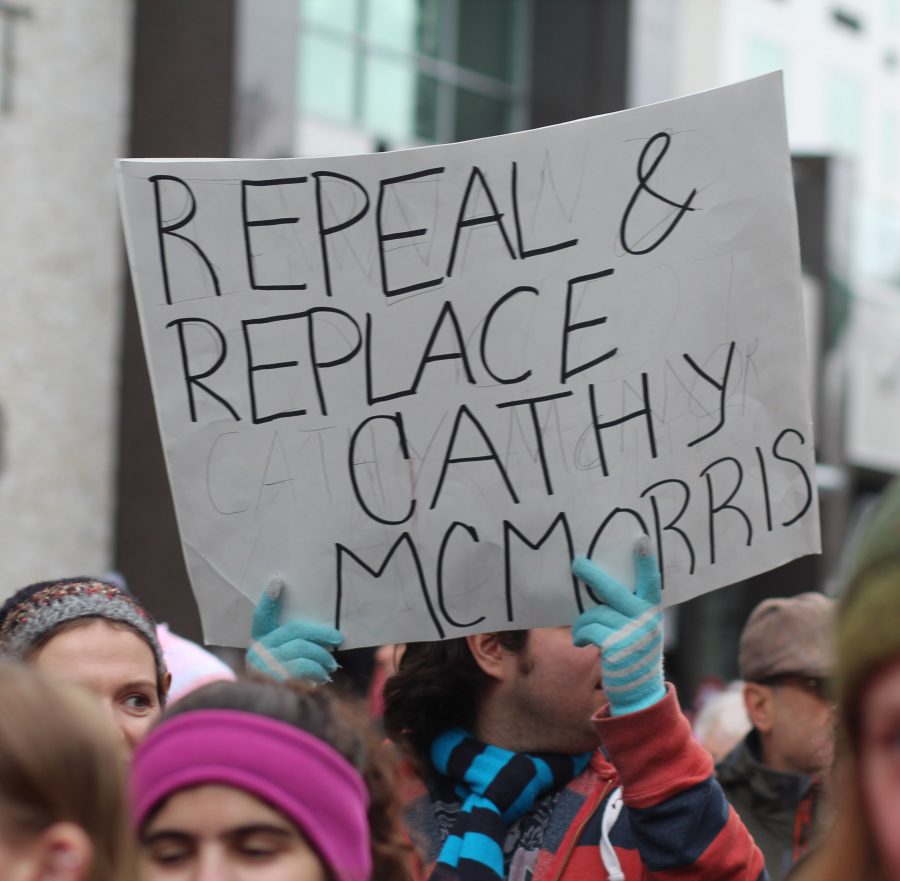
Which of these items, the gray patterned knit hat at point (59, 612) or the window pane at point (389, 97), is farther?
the window pane at point (389, 97)

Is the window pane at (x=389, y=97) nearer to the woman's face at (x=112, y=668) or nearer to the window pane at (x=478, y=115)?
the window pane at (x=478, y=115)

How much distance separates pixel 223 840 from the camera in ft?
6.33

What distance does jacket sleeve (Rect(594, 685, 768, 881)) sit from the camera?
7.75ft

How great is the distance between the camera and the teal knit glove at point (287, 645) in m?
2.57

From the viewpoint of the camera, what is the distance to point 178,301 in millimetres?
2854

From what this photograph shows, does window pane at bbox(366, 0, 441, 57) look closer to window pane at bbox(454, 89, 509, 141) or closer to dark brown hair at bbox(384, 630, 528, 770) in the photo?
window pane at bbox(454, 89, 509, 141)

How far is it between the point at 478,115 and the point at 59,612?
542 inches

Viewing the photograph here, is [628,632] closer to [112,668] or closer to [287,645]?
[287,645]

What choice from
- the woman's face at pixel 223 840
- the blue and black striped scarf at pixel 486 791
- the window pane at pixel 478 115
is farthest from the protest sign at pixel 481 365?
the window pane at pixel 478 115

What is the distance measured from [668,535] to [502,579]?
0.28m

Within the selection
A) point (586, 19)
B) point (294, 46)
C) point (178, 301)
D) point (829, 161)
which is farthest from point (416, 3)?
point (178, 301)

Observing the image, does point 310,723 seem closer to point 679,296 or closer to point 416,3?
point 679,296

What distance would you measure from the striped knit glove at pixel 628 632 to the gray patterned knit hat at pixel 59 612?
0.78m

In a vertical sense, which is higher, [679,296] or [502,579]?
[679,296]
